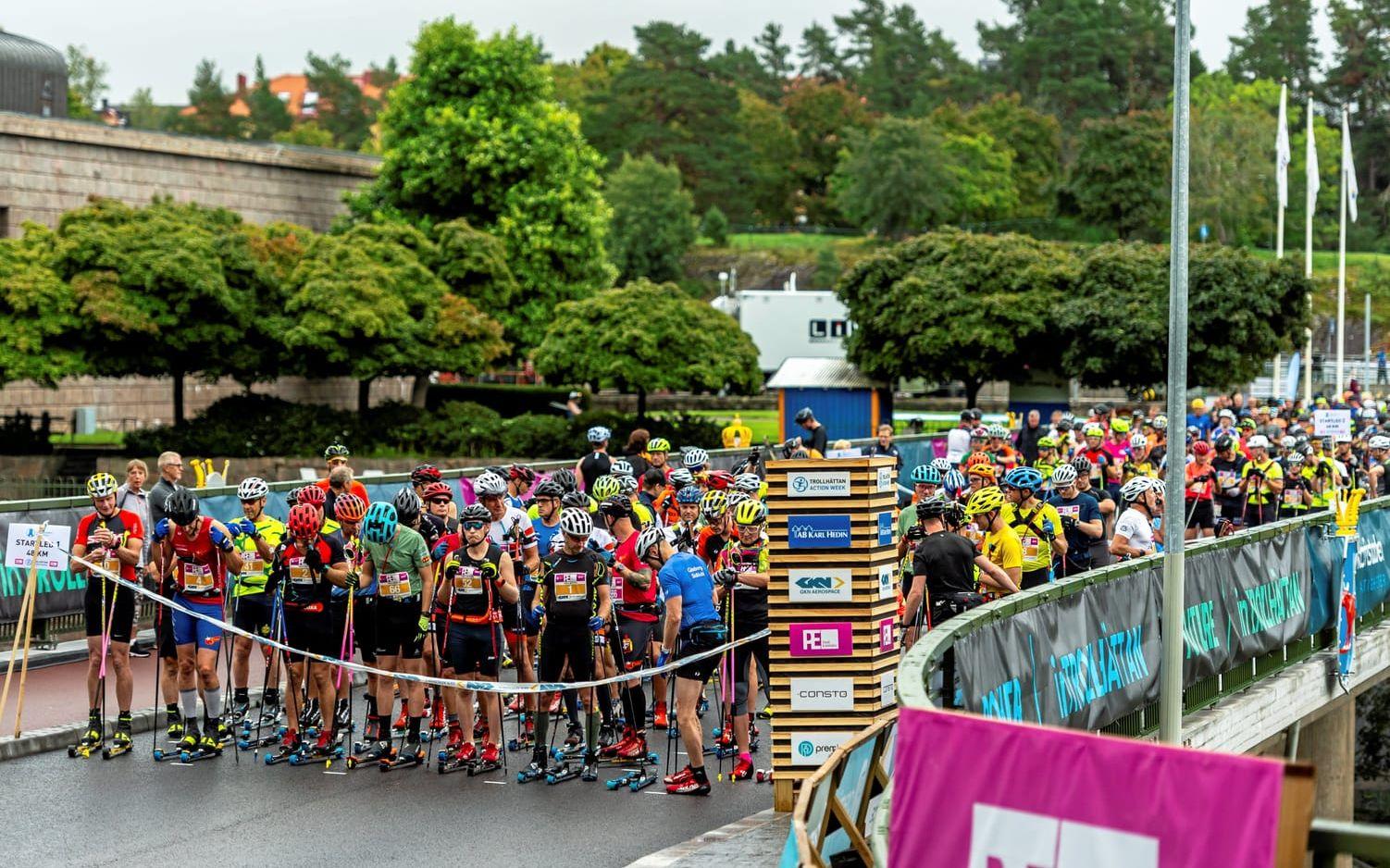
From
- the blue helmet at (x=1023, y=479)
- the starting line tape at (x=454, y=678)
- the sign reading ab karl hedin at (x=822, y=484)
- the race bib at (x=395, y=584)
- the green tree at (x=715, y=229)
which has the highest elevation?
the green tree at (x=715, y=229)

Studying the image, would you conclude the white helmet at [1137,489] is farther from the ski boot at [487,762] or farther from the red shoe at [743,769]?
the ski boot at [487,762]

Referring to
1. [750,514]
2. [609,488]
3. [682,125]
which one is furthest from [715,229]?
[750,514]

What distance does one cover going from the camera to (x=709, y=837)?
10.9m

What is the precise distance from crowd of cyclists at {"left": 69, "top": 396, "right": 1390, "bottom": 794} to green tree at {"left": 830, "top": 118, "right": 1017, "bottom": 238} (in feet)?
278

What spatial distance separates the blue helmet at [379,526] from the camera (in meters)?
12.9

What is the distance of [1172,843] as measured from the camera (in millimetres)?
5398

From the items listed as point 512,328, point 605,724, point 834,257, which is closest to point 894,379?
point 512,328

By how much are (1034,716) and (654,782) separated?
3067mm

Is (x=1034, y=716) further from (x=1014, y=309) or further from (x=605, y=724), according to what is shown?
(x=1014, y=309)

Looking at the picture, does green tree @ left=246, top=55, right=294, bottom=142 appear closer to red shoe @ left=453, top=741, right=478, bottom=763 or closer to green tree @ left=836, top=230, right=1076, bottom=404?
green tree @ left=836, top=230, right=1076, bottom=404

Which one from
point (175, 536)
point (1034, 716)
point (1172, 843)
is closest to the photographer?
point (1172, 843)

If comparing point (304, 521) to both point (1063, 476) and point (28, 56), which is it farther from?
point (28, 56)

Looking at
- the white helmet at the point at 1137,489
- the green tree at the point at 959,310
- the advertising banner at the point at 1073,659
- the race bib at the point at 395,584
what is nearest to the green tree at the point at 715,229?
the green tree at the point at 959,310

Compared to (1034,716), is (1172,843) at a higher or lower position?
higher
